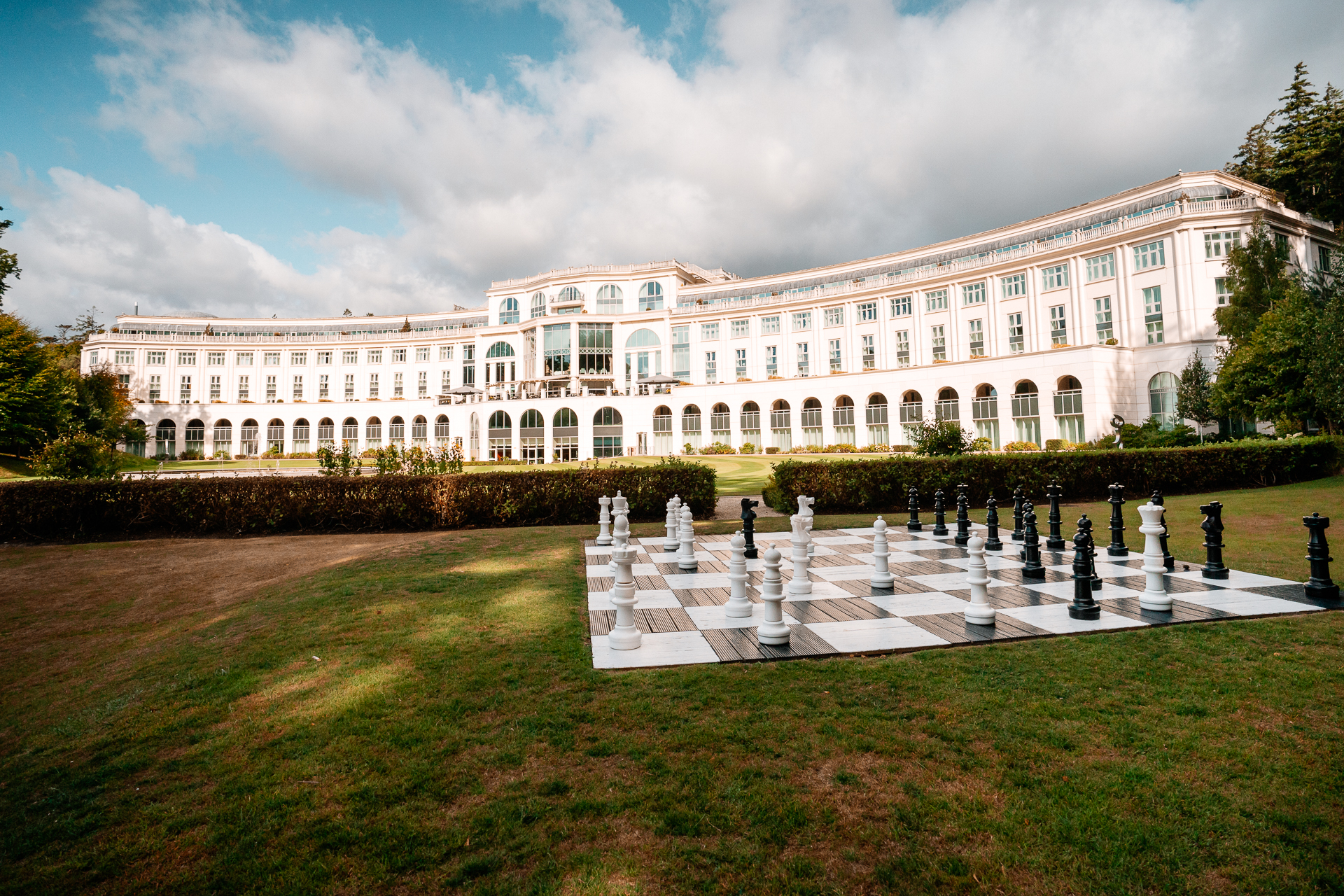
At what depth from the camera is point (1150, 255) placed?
32.2m

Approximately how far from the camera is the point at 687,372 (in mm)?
53906

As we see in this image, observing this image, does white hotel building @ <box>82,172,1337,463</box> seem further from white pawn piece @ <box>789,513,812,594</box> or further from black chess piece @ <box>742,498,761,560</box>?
white pawn piece @ <box>789,513,812,594</box>

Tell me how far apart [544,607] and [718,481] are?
57.4 feet

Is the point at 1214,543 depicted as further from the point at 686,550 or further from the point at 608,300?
the point at 608,300

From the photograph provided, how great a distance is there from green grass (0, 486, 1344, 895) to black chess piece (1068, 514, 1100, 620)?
48 centimetres

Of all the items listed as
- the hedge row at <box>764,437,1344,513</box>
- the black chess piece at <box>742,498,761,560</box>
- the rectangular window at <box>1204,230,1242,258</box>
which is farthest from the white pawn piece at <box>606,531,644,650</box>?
the rectangular window at <box>1204,230,1242,258</box>

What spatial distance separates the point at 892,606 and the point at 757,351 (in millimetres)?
46603

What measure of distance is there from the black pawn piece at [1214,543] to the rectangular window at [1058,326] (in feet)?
117

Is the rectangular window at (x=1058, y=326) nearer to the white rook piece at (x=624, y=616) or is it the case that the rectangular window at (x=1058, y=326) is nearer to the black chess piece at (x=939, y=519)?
the black chess piece at (x=939, y=519)

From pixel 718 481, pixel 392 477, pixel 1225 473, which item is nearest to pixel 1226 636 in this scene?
pixel 392 477

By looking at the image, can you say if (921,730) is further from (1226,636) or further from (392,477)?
(392,477)

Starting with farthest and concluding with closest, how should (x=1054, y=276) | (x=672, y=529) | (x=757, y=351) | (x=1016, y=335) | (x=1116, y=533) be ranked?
1. (x=757, y=351)
2. (x=1016, y=335)
3. (x=1054, y=276)
4. (x=672, y=529)
5. (x=1116, y=533)

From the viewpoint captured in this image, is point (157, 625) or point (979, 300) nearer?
point (157, 625)

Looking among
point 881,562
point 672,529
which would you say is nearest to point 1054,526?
point 881,562
